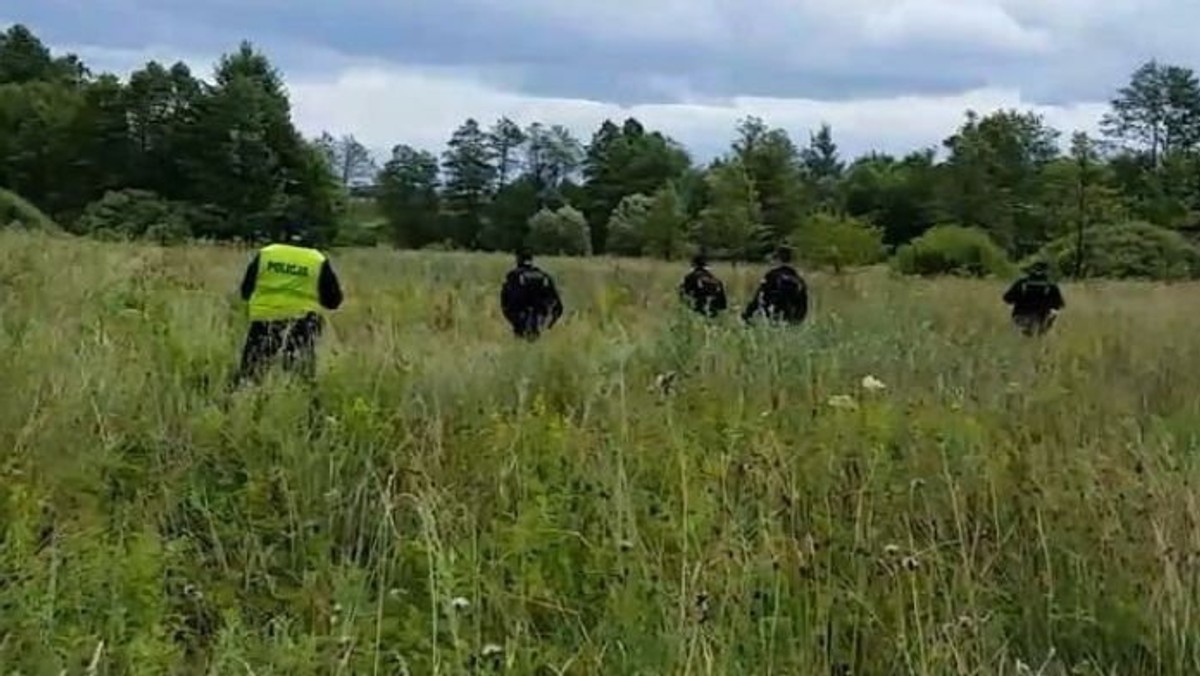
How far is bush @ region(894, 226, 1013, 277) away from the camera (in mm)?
50531

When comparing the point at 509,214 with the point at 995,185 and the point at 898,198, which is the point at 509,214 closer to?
the point at 898,198

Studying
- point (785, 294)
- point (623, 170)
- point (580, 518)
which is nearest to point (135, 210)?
point (623, 170)

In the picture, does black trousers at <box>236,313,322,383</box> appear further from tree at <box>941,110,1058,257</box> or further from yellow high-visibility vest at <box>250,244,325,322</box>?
tree at <box>941,110,1058,257</box>

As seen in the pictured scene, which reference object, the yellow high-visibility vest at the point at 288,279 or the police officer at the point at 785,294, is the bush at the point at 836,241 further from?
the yellow high-visibility vest at the point at 288,279

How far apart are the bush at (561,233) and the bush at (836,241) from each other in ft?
56.3

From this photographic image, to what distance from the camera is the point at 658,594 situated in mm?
3910

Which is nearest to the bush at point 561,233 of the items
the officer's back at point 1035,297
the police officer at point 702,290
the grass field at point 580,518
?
the officer's back at point 1035,297

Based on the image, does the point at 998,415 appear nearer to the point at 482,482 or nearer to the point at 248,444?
the point at 482,482

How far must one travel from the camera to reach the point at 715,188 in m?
68.1

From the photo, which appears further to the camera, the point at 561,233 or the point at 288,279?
the point at 561,233

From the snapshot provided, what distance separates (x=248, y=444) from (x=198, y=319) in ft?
12.8

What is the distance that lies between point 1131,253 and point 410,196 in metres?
49.2

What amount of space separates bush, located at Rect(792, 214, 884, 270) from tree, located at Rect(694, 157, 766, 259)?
665 centimetres

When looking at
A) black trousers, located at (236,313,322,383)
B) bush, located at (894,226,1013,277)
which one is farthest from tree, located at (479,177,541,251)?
black trousers, located at (236,313,322,383)
